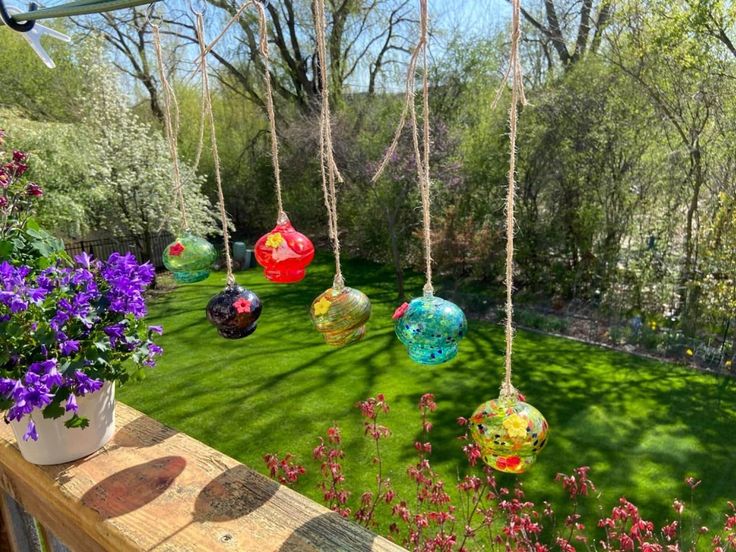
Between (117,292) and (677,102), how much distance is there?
6362mm

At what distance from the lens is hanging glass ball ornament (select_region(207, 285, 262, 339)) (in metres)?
1.46

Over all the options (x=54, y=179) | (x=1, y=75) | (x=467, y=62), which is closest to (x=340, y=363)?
(x=54, y=179)

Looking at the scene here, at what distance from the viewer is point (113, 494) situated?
0.95m

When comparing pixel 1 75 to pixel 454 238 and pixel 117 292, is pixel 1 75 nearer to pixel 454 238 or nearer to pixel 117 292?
pixel 454 238

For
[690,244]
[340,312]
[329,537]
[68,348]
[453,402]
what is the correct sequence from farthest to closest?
[690,244], [453,402], [340,312], [68,348], [329,537]

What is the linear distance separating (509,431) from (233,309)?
807 mm

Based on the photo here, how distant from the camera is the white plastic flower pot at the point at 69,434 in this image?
1043 mm

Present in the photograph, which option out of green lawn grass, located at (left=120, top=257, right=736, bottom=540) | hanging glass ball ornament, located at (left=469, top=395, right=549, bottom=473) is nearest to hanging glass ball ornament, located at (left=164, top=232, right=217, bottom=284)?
hanging glass ball ornament, located at (left=469, top=395, right=549, bottom=473)

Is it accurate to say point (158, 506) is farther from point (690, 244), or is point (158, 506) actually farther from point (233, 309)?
point (690, 244)

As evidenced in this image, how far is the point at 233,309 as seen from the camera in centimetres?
147

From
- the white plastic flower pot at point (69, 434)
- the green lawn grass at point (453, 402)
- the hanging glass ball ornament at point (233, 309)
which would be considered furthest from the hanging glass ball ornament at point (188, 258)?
the green lawn grass at point (453, 402)

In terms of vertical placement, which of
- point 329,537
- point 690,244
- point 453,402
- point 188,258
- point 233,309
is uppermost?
point 188,258

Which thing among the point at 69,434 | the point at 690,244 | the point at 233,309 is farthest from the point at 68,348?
the point at 690,244

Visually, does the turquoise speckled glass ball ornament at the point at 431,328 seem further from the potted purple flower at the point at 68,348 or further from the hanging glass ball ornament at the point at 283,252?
the potted purple flower at the point at 68,348
